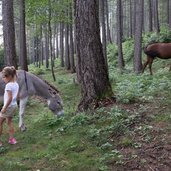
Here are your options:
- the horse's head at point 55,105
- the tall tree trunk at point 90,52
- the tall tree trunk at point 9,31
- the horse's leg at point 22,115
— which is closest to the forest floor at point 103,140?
the horse's leg at point 22,115

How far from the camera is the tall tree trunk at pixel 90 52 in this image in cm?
873

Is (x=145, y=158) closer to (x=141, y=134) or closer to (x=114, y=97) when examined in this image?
(x=141, y=134)

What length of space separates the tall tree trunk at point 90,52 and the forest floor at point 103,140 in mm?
520

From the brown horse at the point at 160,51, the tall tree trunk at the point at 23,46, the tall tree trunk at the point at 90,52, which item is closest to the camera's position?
the tall tree trunk at the point at 90,52

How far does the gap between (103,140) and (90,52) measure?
270cm

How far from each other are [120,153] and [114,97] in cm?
287

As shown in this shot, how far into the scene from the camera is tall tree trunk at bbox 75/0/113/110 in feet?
28.6

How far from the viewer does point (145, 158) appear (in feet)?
19.5

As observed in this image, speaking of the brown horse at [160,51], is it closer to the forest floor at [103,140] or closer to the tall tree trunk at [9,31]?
the tall tree trunk at [9,31]

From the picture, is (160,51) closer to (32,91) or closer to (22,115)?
(32,91)

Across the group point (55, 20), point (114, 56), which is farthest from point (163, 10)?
point (55, 20)

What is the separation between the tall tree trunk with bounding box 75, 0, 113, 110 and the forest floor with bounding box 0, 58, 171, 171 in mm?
520

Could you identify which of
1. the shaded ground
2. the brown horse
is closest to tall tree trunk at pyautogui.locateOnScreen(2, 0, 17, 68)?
the brown horse

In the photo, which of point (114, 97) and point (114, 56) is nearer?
point (114, 97)
